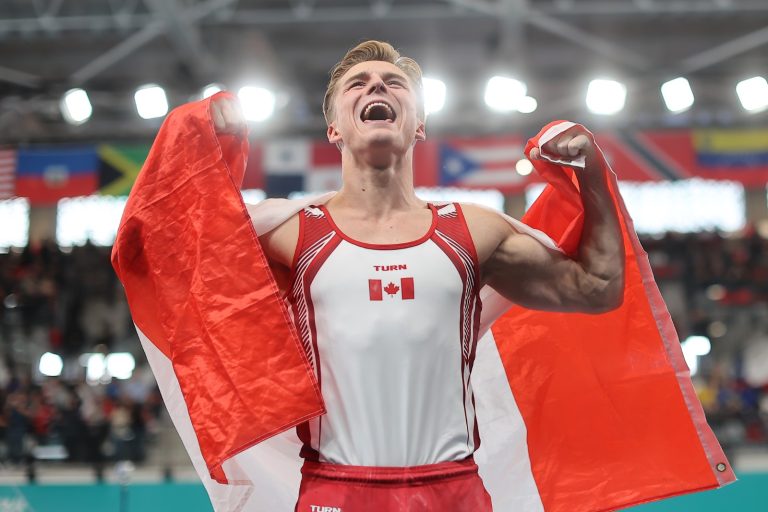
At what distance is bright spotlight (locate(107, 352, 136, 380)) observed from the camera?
1456 cm

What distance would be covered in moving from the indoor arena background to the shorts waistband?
752 cm

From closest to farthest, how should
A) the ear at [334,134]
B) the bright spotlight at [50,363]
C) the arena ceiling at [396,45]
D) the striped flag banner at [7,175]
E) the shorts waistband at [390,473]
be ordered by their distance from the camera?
the shorts waistband at [390,473], the ear at [334,134], the striped flag banner at [7,175], the arena ceiling at [396,45], the bright spotlight at [50,363]

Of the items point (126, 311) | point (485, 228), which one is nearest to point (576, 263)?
point (485, 228)

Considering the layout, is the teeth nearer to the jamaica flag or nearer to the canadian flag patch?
the canadian flag patch

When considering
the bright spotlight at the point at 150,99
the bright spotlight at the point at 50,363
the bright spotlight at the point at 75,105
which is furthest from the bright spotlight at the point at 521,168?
the bright spotlight at the point at 50,363

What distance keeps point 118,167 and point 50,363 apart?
4318 millimetres

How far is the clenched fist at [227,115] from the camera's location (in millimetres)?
2551

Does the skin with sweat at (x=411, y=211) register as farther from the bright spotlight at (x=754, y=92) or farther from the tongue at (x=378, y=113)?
the bright spotlight at (x=754, y=92)

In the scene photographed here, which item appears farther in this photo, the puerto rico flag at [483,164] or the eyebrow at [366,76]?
the puerto rico flag at [483,164]

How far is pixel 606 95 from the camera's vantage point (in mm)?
12469

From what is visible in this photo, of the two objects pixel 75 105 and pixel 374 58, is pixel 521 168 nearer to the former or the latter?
pixel 75 105

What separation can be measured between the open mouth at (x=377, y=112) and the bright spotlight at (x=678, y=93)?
1092 centimetres

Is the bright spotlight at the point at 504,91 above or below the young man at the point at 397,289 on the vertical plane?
above

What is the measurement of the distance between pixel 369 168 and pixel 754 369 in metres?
13.0
